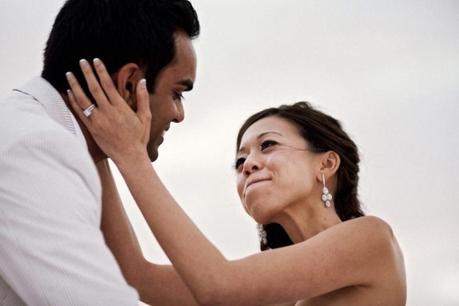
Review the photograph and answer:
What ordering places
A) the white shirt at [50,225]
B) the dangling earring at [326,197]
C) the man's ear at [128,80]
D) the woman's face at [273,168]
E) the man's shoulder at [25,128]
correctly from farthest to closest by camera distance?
A: the dangling earring at [326,197], the woman's face at [273,168], the man's ear at [128,80], the man's shoulder at [25,128], the white shirt at [50,225]

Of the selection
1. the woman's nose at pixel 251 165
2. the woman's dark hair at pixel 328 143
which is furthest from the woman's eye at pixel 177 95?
the woman's dark hair at pixel 328 143

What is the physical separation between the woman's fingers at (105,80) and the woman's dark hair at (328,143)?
1.40 metres

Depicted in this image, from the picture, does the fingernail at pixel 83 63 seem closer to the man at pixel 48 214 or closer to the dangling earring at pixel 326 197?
the man at pixel 48 214

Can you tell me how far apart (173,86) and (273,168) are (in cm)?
90

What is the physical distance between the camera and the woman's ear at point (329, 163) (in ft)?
11.5

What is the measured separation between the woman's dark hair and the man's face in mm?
1080

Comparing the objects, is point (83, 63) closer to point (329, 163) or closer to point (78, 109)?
point (78, 109)

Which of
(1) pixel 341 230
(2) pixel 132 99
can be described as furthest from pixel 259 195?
(2) pixel 132 99

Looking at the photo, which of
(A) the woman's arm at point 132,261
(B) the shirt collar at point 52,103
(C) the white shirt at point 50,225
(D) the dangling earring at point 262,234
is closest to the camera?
(C) the white shirt at point 50,225

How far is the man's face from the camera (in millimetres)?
2572

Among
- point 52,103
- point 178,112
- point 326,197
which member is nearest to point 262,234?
point 326,197

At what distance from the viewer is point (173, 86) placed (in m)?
2.61

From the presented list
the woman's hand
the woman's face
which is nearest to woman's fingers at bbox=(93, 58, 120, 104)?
the woman's hand

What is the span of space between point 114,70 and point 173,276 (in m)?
1.27
